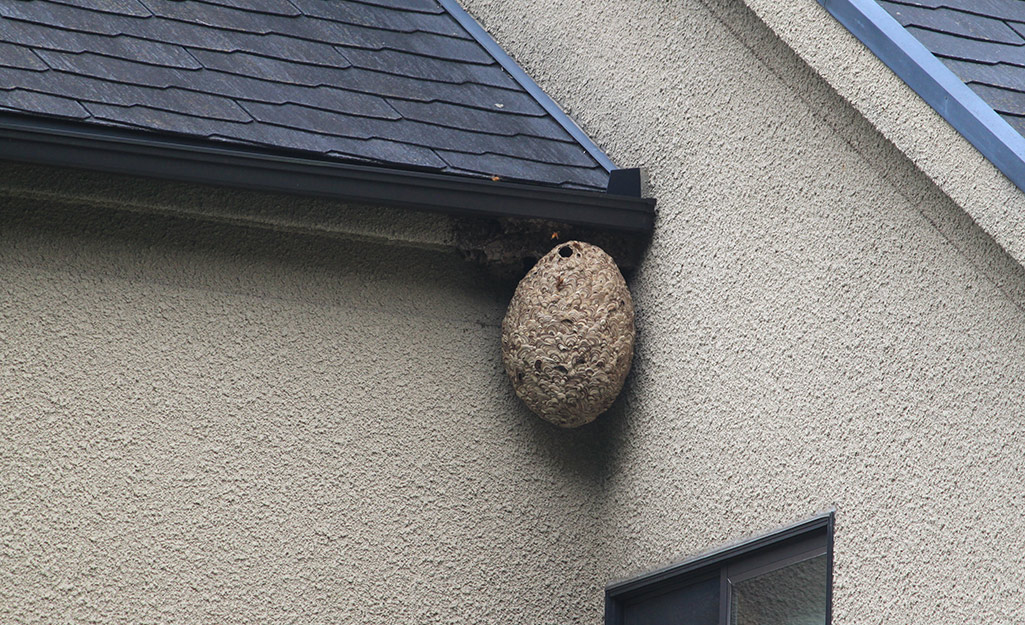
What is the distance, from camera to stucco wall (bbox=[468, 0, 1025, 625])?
3.44 metres

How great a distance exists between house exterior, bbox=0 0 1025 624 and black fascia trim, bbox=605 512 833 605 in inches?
1.7

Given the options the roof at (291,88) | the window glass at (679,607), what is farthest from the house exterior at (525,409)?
the roof at (291,88)

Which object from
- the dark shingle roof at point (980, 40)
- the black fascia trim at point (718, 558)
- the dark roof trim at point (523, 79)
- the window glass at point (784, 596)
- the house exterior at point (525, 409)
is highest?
the dark roof trim at point (523, 79)

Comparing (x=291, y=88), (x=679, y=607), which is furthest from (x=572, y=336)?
(x=291, y=88)

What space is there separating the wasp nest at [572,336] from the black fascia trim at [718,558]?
2.29 ft

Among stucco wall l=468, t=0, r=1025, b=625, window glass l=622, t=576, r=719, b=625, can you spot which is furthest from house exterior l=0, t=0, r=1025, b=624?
window glass l=622, t=576, r=719, b=625

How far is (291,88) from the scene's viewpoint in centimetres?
491

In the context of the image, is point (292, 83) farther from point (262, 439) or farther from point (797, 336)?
point (797, 336)

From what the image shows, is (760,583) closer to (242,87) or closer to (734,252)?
(734,252)

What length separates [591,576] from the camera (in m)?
5.03

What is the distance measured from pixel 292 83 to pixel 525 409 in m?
1.67

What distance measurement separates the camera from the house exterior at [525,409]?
3566 millimetres

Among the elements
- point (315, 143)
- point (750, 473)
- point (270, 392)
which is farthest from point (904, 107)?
point (270, 392)

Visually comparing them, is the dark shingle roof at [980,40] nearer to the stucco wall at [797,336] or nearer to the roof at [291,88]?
the stucco wall at [797,336]
